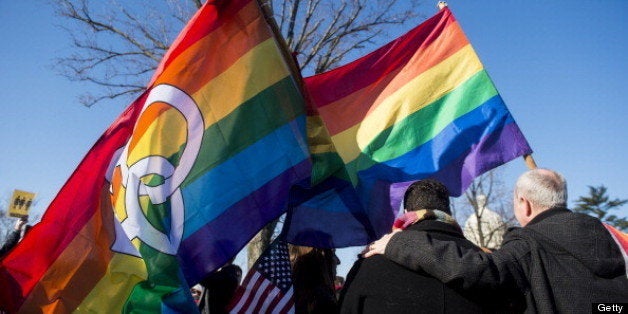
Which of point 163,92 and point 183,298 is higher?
point 163,92

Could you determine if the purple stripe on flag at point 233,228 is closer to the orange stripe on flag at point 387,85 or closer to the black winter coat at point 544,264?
the orange stripe on flag at point 387,85

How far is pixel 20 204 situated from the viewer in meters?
6.81

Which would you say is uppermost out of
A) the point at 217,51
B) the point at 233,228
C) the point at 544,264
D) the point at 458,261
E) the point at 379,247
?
the point at 217,51

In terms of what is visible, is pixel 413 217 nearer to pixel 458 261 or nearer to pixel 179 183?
pixel 458 261

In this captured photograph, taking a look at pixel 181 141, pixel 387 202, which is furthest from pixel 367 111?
pixel 181 141

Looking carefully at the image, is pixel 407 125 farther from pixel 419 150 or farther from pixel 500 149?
pixel 500 149

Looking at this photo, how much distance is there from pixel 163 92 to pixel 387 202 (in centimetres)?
214

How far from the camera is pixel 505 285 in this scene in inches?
99.7

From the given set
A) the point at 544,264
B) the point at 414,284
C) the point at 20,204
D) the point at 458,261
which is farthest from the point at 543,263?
the point at 20,204

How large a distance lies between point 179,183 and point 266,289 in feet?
3.43

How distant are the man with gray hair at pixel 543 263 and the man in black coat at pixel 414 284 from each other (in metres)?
0.07

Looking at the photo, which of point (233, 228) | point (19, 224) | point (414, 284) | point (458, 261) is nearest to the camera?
point (458, 261)

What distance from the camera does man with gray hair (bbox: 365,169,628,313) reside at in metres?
2.49

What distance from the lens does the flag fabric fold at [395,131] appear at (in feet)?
14.6
